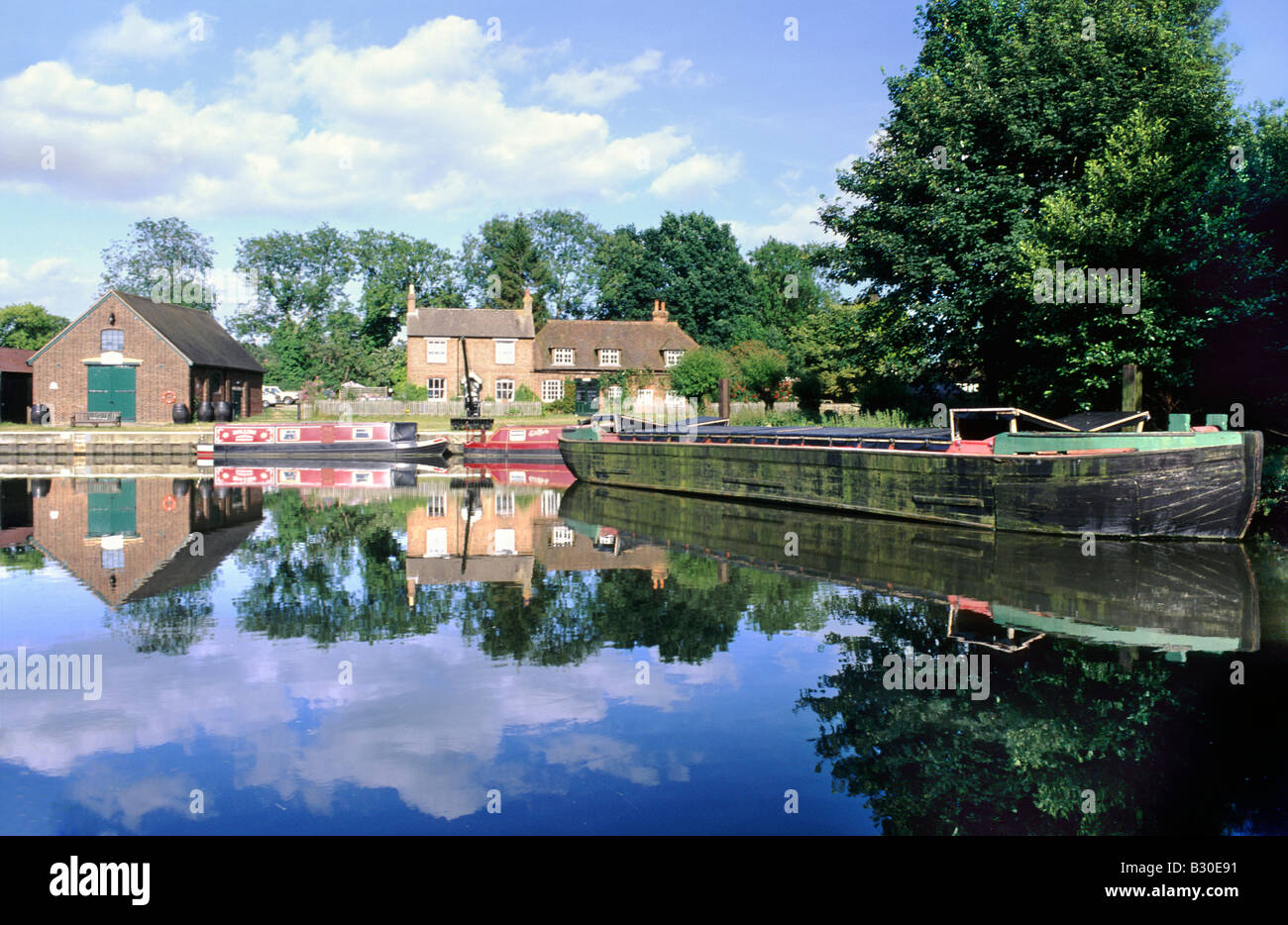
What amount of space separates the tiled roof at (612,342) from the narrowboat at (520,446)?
25.0 meters

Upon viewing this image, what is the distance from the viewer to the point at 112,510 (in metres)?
23.0

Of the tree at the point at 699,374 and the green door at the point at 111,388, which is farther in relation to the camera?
the green door at the point at 111,388

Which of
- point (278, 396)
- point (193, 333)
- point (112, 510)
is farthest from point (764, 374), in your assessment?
point (278, 396)

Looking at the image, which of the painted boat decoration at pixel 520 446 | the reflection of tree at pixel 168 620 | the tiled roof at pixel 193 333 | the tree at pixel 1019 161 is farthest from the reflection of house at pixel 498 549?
the tiled roof at pixel 193 333

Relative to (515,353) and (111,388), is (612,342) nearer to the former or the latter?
(515,353)

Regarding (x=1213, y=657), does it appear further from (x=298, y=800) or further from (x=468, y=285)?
(x=468, y=285)

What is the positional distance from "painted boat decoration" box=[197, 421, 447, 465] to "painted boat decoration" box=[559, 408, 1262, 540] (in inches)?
964

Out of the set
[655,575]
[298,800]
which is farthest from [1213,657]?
[298,800]

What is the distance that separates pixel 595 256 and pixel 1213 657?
8505cm

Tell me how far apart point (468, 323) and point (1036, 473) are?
186ft

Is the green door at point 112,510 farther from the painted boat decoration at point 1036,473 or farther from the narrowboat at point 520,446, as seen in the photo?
the narrowboat at point 520,446

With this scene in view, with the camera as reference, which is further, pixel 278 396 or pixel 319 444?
pixel 278 396

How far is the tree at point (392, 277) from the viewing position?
83.5 metres
